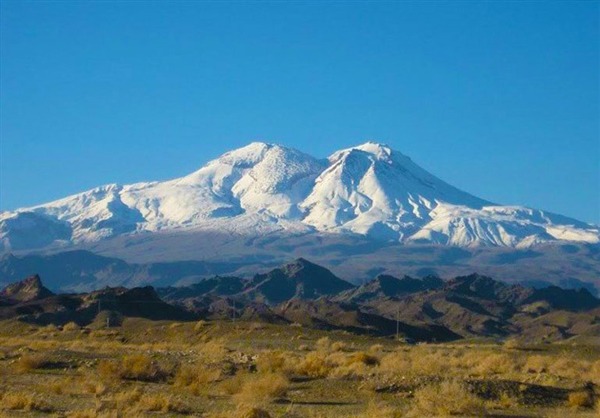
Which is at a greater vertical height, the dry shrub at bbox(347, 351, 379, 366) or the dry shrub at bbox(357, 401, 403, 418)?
the dry shrub at bbox(357, 401, 403, 418)

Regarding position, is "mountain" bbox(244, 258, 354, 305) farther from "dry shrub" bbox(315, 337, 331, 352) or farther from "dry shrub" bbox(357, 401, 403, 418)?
"dry shrub" bbox(357, 401, 403, 418)

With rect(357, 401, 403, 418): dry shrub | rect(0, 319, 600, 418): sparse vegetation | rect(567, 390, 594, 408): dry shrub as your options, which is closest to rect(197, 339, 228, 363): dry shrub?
rect(0, 319, 600, 418): sparse vegetation

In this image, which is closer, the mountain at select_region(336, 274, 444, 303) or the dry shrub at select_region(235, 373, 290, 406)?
the dry shrub at select_region(235, 373, 290, 406)

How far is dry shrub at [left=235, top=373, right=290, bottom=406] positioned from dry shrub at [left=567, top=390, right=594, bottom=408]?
5.84 m

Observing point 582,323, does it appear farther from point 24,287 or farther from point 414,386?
point 414,386

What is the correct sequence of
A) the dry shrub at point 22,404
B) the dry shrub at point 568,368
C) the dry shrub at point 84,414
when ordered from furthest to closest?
1. the dry shrub at point 568,368
2. the dry shrub at point 22,404
3. the dry shrub at point 84,414

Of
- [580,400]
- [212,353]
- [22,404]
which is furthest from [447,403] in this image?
[212,353]

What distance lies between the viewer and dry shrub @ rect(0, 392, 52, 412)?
1927cm

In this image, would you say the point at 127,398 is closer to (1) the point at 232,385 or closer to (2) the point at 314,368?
(1) the point at 232,385

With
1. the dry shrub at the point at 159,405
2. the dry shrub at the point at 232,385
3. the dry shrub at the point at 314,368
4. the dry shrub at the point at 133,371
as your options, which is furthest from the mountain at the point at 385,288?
the dry shrub at the point at 159,405

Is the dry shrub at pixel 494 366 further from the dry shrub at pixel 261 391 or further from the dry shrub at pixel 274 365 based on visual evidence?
the dry shrub at pixel 261 391

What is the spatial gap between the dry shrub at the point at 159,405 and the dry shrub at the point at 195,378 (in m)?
2.40

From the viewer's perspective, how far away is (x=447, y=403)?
1952cm

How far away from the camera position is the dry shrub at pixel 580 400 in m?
21.5
